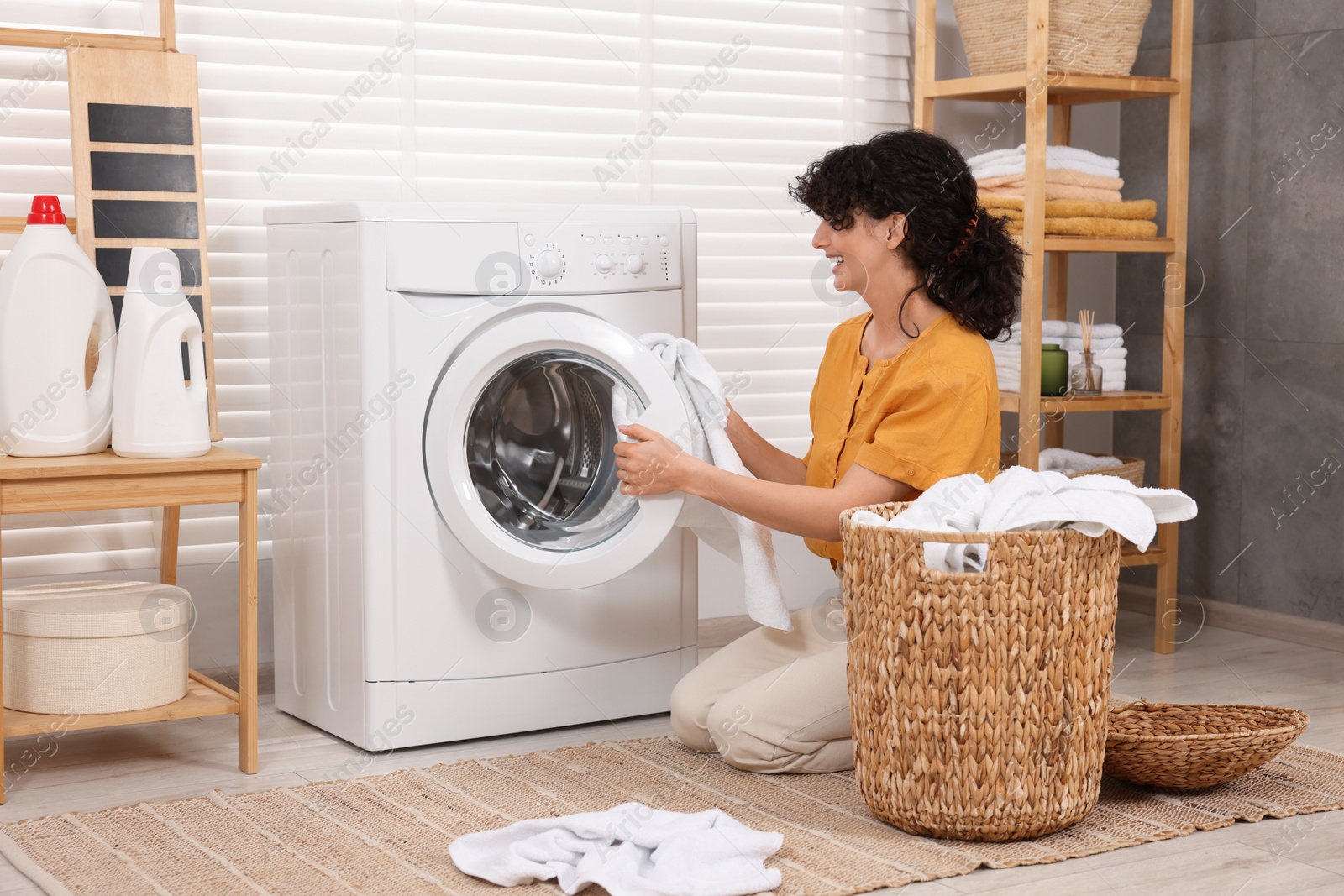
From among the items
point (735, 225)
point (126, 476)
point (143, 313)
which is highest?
point (735, 225)

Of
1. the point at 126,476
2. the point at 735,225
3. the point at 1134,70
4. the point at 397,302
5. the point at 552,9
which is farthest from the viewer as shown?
the point at 1134,70

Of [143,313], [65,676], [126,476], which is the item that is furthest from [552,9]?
[65,676]

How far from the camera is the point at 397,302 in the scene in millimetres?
2219

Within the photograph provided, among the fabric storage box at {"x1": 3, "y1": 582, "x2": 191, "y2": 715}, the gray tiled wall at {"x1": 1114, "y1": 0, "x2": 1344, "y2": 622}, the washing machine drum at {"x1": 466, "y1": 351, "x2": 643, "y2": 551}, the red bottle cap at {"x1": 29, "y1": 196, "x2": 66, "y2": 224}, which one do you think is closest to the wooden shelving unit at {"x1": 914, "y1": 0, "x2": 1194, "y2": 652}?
the gray tiled wall at {"x1": 1114, "y1": 0, "x2": 1344, "y2": 622}

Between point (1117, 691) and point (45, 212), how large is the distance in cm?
206

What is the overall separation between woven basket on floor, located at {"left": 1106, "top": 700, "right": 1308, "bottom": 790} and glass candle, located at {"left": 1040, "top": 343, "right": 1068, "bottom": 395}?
0.99 metres

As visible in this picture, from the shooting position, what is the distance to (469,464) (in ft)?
7.48

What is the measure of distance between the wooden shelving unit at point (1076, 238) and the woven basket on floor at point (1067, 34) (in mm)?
26

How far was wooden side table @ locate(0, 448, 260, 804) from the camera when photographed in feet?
6.57

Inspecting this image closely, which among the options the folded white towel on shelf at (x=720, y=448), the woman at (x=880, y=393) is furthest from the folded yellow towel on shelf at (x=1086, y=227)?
the folded white towel on shelf at (x=720, y=448)

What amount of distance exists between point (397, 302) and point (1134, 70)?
212 centimetres

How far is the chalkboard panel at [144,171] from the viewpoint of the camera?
2365 millimetres

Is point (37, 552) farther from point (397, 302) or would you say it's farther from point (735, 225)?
point (735, 225)

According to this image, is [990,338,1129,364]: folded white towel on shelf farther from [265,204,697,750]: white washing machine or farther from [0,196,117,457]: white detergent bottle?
[0,196,117,457]: white detergent bottle
